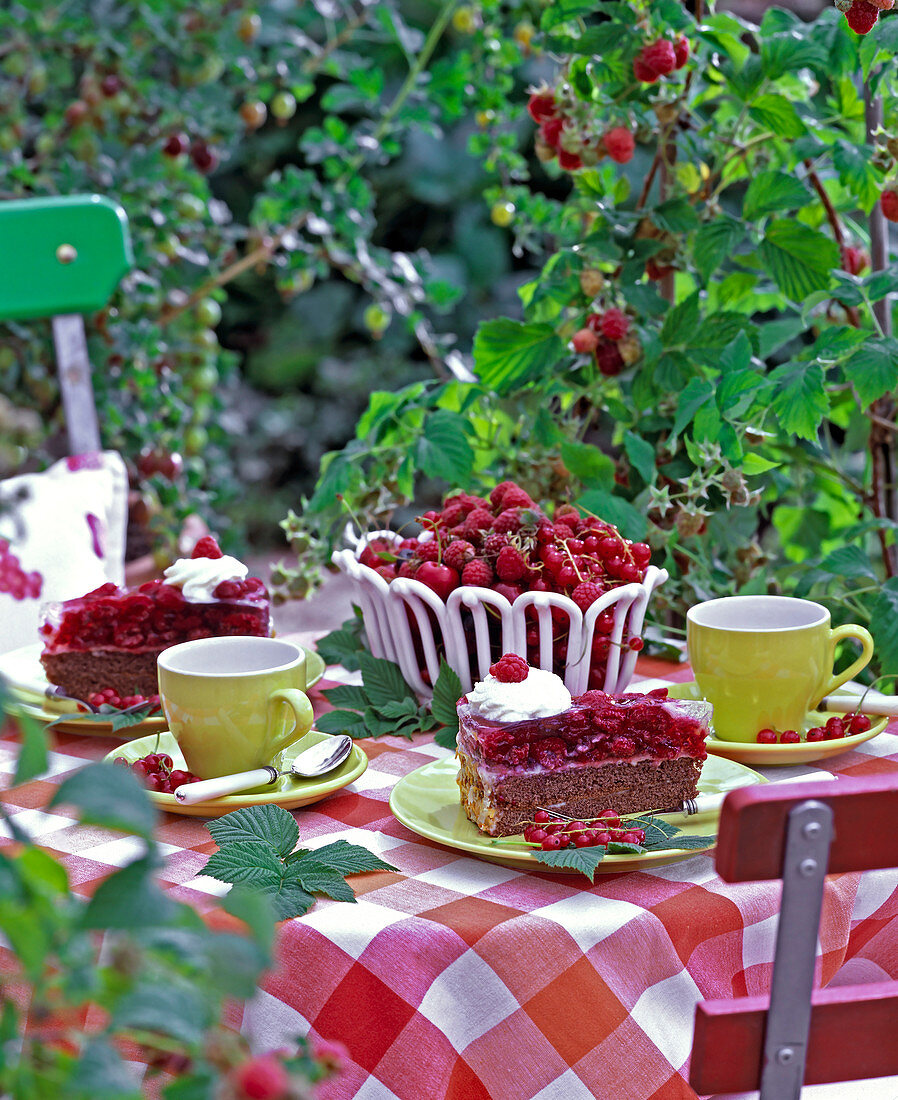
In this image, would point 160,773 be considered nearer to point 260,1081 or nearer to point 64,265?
point 260,1081

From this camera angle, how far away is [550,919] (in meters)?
0.68

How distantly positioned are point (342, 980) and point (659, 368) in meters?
0.84

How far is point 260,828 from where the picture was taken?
777 millimetres

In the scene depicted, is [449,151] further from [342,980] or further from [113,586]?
[342,980]

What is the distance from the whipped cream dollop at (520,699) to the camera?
2.56ft

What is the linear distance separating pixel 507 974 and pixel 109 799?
39cm

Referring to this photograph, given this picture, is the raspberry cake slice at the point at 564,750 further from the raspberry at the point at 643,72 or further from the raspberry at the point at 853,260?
the raspberry at the point at 853,260

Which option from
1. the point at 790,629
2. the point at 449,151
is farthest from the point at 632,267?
the point at 449,151

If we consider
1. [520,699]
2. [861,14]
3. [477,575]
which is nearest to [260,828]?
[520,699]

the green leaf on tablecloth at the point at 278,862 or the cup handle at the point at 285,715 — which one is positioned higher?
the cup handle at the point at 285,715

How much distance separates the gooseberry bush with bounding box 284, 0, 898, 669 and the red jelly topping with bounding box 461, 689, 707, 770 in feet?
1.19

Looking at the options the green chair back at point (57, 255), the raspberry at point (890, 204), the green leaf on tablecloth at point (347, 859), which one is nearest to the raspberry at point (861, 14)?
the raspberry at point (890, 204)

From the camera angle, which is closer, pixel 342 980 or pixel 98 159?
pixel 342 980

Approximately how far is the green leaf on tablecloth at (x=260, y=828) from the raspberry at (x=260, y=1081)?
0.43 metres
